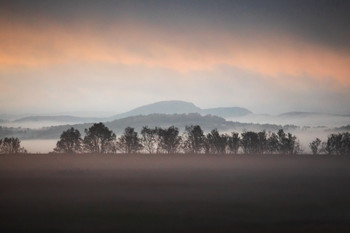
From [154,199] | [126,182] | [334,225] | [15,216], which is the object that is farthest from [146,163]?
[334,225]

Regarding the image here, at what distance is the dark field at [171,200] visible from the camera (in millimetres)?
60531

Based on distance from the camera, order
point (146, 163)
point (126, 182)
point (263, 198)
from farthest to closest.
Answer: point (146, 163), point (126, 182), point (263, 198)

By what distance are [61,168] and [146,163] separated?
37820 millimetres

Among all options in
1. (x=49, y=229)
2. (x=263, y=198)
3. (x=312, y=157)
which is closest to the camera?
(x=49, y=229)

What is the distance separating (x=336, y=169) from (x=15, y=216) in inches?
4355

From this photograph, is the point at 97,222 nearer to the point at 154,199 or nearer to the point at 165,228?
the point at 165,228

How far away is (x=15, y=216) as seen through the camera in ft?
217

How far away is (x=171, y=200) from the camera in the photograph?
82688mm

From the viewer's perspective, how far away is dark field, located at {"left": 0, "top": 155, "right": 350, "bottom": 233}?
60.5m

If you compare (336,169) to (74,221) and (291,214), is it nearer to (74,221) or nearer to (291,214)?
(291,214)

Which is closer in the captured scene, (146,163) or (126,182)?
(126,182)

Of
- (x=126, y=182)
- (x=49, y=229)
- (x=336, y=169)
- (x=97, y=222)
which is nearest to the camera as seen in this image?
(x=49, y=229)

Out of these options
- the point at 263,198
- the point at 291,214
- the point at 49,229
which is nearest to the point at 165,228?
the point at 49,229

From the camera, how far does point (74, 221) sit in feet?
206
